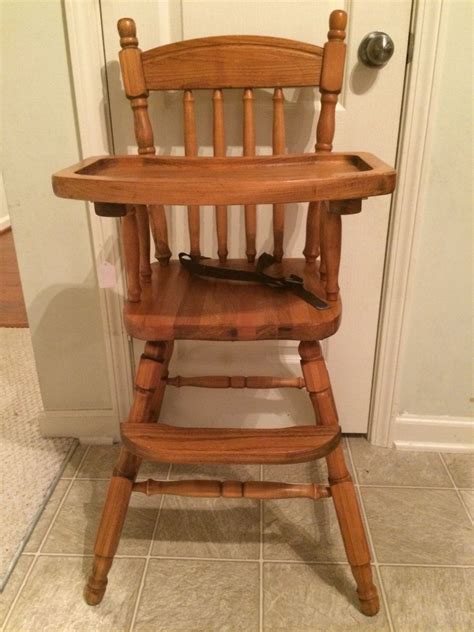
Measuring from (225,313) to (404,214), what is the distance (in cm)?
44

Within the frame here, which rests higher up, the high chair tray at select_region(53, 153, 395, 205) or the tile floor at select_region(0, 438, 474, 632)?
the high chair tray at select_region(53, 153, 395, 205)

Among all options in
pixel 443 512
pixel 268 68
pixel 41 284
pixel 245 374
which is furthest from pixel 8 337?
pixel 443 512

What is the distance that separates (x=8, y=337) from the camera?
1.65 metres

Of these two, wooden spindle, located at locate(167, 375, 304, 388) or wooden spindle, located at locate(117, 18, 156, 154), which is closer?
wooden spindle, located at locate(117, 18, 156, 154)

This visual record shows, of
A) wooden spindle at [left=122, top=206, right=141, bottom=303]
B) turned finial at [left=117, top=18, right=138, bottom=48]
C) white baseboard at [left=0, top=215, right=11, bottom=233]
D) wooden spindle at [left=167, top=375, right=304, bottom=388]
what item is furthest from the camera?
white baseboard at [left=0, top=215, right=11, bottom=233]

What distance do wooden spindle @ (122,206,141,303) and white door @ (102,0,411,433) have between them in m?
0.28

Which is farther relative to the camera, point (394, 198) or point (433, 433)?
point (433, 433)

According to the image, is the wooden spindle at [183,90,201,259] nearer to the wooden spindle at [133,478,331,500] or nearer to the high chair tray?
the high chair tray

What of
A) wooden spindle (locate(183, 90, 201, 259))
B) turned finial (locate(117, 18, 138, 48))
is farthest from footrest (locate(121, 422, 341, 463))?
turned finial (locate(117, 18, 138, 48))

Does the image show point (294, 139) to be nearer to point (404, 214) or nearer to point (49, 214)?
point (404, 214)

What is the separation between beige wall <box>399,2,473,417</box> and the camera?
33.5 inches

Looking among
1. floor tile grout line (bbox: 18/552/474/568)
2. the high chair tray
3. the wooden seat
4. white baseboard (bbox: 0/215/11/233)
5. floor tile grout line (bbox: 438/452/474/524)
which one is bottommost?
white baseboard (bbox: 0/215/11/233)

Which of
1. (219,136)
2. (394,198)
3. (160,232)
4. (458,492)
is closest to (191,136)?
(219,136)

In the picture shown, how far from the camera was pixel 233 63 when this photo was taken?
31.9 inches
